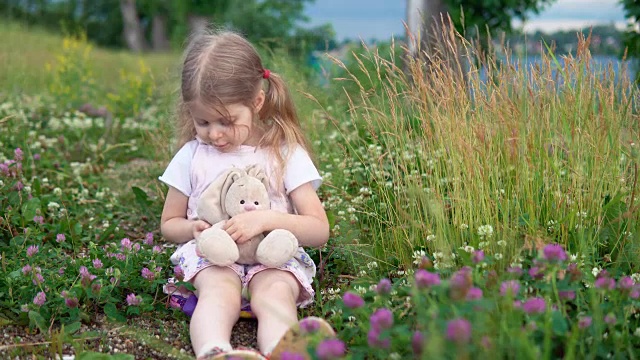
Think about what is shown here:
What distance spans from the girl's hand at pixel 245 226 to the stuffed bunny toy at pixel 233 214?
27 millimetres

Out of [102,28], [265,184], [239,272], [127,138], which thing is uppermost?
[265,184]

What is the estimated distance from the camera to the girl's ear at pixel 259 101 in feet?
10.2

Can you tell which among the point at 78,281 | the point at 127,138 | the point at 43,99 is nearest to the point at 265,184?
the point at 78,281

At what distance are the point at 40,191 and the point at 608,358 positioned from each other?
3.23m

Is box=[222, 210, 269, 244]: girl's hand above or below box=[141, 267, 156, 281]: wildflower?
above

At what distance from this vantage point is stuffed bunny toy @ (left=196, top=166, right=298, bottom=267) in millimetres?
2789

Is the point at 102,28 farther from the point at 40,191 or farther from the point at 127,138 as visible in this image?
the point at 40,191

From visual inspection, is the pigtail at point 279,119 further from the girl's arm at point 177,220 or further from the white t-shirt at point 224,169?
the girl's arm at point 177,220

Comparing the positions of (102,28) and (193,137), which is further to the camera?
(102,28)

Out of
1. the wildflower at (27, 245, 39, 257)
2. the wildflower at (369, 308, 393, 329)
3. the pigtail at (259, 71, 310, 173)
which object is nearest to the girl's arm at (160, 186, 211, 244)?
the pigtail at (259, 71, 310, 173)

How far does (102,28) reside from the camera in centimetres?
2984

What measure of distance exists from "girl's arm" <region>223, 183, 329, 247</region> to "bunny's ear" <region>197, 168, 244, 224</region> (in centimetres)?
12

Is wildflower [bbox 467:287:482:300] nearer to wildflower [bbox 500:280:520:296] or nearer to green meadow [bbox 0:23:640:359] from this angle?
green meadow [bbox 0:23:640:359]

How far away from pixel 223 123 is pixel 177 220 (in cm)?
47
